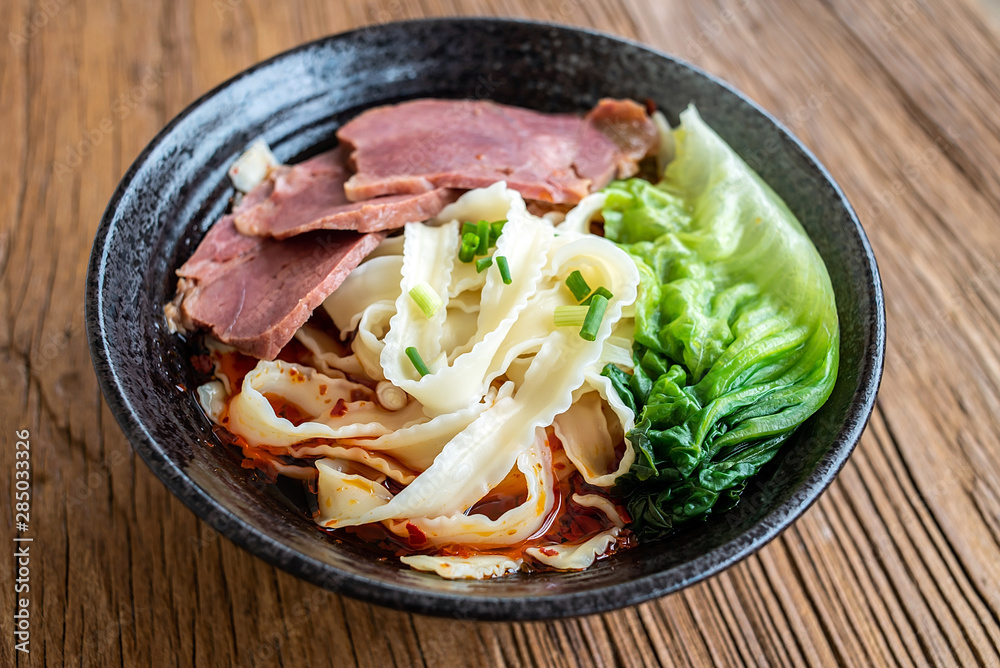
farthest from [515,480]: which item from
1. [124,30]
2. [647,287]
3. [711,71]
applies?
[124,30]

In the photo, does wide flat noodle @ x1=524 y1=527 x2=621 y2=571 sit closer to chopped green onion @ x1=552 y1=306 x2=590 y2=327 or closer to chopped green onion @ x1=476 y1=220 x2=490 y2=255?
chopped green onion @ x1=552 y1=306 x2=590 y2=327

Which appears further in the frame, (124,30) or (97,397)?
(124,30)

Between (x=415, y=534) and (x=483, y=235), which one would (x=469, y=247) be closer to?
(x=483, y=235)

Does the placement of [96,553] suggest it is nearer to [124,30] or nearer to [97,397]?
[97,397]

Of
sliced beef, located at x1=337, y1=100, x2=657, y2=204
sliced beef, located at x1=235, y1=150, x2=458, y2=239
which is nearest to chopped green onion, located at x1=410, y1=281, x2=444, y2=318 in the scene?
sliced beef, located at x1=235, y1=150, x2=458, y2=239

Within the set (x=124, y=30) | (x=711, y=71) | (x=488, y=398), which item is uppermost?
(x=124, y=30)

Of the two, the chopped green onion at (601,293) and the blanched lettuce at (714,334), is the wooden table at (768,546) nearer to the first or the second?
the blanched lettuce at (714,334)

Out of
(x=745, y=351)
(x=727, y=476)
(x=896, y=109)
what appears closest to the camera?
(x=727, y=476)
